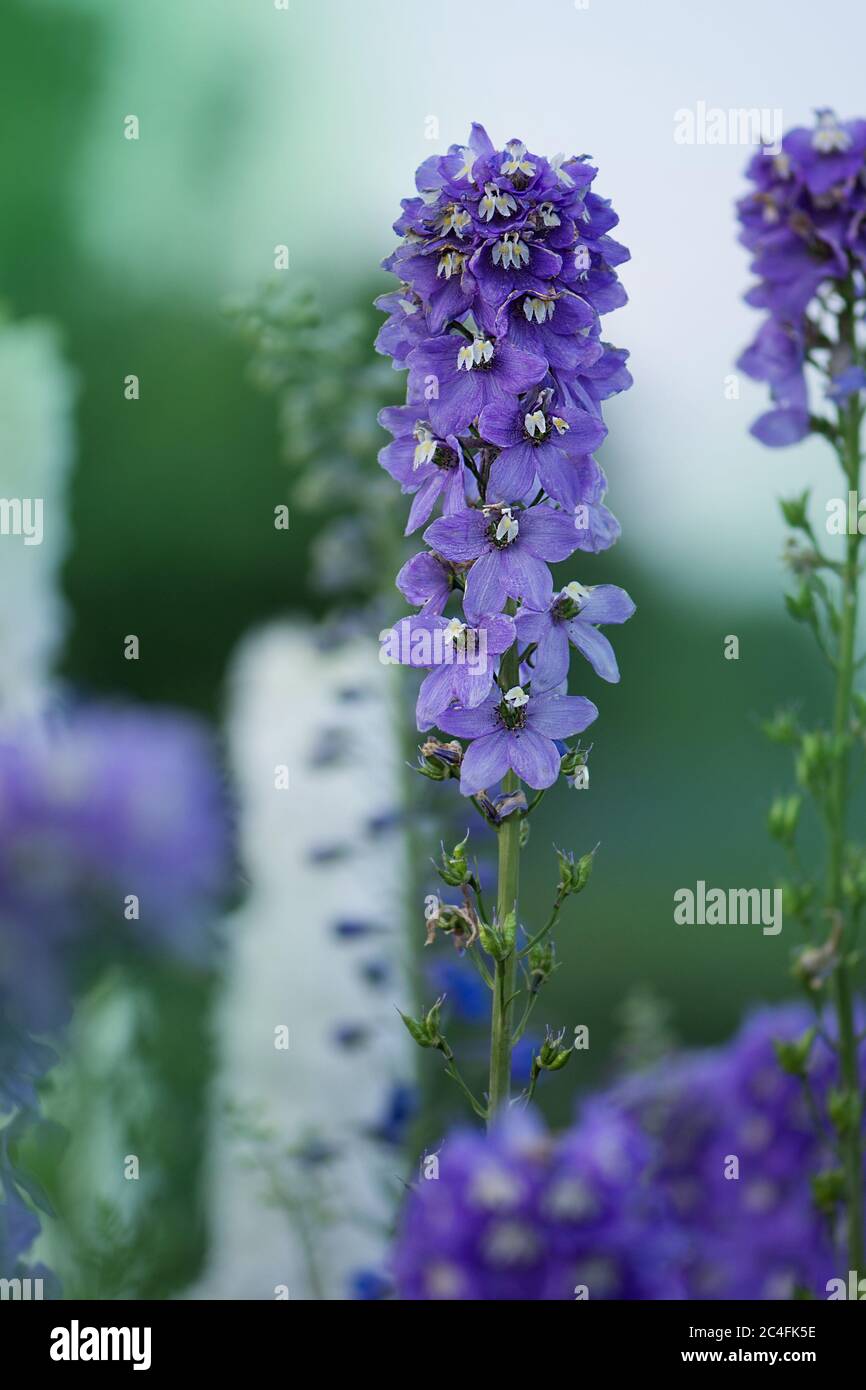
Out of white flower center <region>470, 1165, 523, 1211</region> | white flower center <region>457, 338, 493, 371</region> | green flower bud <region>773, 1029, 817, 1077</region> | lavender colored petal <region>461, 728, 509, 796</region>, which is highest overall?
white flower center <region>457, 338, 493, 371</region>

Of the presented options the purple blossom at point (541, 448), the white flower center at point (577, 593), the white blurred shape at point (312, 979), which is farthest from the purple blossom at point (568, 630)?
the white blurred shape at point (312, 979)

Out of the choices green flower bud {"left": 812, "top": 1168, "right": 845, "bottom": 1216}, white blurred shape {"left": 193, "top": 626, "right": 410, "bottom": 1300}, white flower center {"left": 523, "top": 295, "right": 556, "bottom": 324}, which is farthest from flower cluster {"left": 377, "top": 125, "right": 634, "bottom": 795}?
white blurred shape {"left": 193, "top": 626, "right": 410, "bottom": 1300}

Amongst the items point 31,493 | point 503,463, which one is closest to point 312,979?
point 31,493

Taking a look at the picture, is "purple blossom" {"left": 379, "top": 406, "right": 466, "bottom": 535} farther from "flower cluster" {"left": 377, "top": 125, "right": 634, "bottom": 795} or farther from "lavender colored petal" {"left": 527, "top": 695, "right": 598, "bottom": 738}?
"lavender colored petal" {"left": 527, "top": 695, "right": 598, "bottom": 738}

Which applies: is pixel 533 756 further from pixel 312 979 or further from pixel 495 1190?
pixel 312 979

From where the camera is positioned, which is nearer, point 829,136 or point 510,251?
point 510,251
